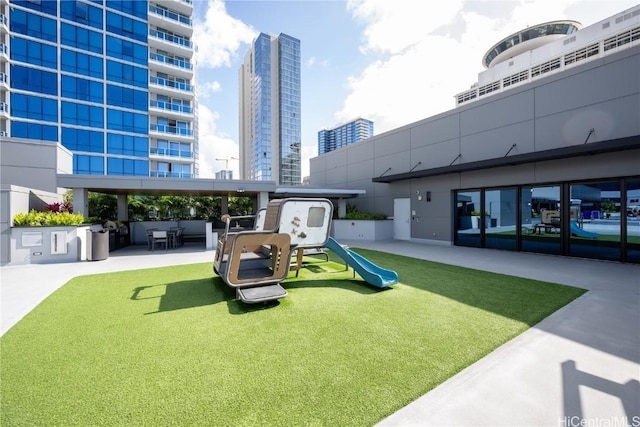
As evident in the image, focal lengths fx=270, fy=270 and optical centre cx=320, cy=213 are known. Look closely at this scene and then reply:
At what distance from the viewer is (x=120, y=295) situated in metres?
5.49

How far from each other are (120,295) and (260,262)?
293 centimetres

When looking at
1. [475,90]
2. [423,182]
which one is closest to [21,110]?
[423,182]

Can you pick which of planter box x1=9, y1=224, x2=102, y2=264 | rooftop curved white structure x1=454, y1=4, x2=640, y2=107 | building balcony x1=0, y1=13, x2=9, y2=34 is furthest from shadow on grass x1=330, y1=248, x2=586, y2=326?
rooftop curved white structure x1=454, y1=4, x2=640, y2=107

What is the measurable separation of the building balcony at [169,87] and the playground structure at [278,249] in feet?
109

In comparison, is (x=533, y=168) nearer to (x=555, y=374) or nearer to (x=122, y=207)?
(x=555, y=374)

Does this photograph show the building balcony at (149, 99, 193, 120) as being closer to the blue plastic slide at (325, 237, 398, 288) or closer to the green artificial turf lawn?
the green artificial turf lawn

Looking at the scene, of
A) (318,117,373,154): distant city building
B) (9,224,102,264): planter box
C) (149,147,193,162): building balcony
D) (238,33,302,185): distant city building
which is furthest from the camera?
(318,117,373,154): distant city building

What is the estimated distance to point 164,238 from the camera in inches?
479

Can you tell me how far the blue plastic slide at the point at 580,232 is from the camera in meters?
8.75

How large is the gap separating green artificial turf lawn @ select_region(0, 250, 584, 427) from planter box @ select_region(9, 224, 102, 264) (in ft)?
13.2

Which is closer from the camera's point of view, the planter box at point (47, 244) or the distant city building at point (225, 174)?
the planter box at point (47, 244)

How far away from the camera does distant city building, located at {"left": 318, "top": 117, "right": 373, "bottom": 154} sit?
90.0 m

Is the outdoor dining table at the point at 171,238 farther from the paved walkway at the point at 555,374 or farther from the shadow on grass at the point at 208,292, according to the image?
the shadow on grass at the point at 208,292

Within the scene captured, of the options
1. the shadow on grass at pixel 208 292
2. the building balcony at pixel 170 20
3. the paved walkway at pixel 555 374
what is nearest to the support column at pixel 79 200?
the paved walkway at pixel 555 374
